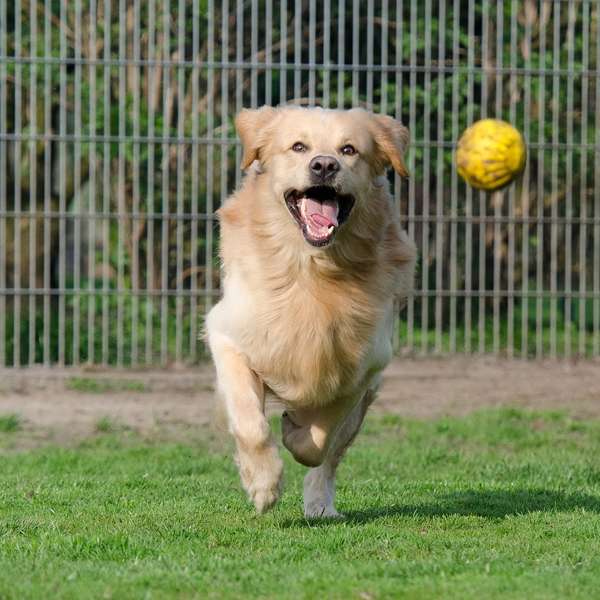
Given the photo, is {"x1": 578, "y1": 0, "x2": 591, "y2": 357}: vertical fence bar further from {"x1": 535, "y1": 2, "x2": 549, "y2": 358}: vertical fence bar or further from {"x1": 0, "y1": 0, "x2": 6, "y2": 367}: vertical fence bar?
{"x1": 0, "y1": 0, "x2": 6, "y2": 367}: vertical fence bar

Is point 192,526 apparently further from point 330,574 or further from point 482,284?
point 482,284

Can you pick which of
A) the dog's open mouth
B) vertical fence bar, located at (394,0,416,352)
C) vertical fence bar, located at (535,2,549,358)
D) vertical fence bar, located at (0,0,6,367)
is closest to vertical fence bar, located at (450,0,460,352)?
vertical fence bar, located at (394,0,416,352)

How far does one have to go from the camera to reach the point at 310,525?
15.4 feet

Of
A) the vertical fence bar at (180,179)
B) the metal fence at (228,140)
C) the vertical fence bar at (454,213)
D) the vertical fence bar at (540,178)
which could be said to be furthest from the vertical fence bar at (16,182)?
the vertical fence bar at (540,178)

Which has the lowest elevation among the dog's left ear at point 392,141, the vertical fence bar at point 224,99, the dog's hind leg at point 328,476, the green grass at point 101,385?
the green grass at point 101,385

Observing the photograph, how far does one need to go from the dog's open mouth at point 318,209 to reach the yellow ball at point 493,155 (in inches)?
129

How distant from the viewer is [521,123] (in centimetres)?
1061

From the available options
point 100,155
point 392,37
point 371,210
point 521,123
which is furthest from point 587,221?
point 371,210

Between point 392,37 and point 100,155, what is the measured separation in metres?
3.15

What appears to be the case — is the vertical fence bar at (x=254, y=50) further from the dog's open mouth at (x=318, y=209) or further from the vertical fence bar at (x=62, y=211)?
the dog's open mouth at (x=318, y=209)

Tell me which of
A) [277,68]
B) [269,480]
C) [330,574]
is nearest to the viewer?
[330,574]

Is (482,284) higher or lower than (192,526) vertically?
higher

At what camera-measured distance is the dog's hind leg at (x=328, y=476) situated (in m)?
4.95

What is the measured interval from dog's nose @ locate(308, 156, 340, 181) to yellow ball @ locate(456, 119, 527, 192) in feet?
11.2
